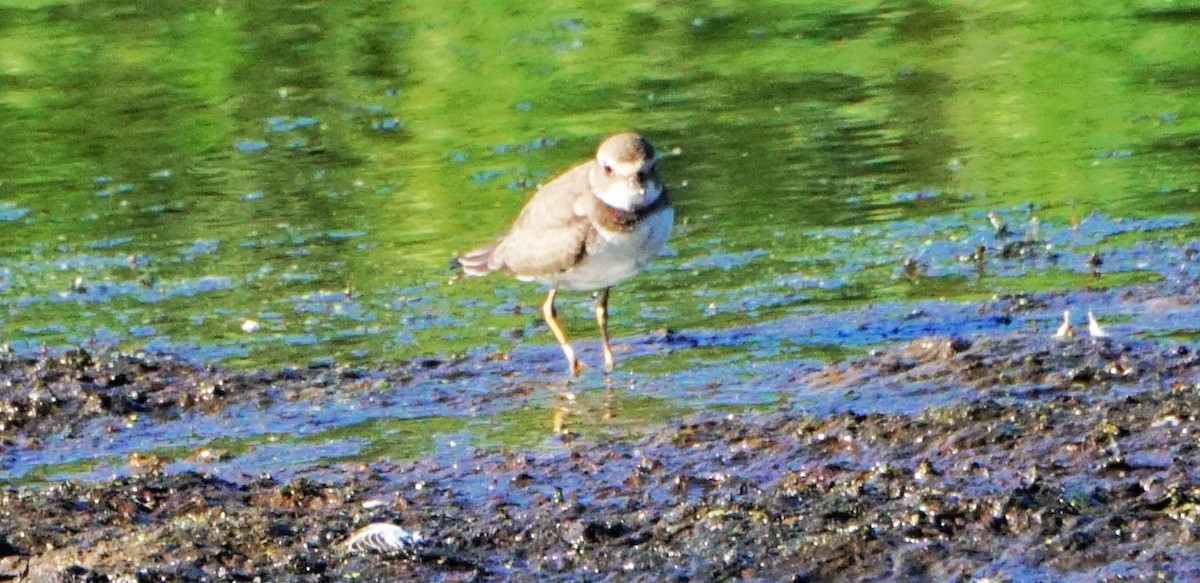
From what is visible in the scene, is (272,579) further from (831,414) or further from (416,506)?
(831,414)

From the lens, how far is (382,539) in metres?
5.40

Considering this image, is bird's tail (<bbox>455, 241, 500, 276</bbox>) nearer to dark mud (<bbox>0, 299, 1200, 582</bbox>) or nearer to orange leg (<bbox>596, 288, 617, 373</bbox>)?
orange leg (<bbox>596, 288, 617, 373</bbox>)

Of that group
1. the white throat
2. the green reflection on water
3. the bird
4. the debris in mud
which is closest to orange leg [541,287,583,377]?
the bird

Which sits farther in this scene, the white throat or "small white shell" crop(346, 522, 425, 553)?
the white throat

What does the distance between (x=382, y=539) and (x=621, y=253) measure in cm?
290

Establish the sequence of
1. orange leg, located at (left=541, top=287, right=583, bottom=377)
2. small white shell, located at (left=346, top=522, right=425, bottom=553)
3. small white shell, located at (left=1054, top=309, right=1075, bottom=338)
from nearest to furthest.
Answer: small white shell, located at (left=346, top=522, right=425, bottom=553), small white shell, located at (left=1054, top=309, right=1075, bottom=338), orange leg, located at (left=541, top=287, right=583, bottom=377)

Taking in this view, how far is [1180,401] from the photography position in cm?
614

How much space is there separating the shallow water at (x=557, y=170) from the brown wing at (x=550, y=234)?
0.42m

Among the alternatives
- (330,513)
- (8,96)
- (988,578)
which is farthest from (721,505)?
(8,96)

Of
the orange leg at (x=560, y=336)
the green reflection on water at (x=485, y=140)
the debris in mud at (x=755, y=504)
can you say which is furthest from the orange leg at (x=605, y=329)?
the debris in mud at (x=755, y=504)

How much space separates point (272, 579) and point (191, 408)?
8.60ft

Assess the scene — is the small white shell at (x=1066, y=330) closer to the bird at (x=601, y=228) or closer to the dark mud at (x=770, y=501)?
the dark mud at (x=770, y=501)

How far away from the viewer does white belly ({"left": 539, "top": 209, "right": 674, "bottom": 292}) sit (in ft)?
26.3

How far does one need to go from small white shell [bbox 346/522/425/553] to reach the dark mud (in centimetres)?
3
